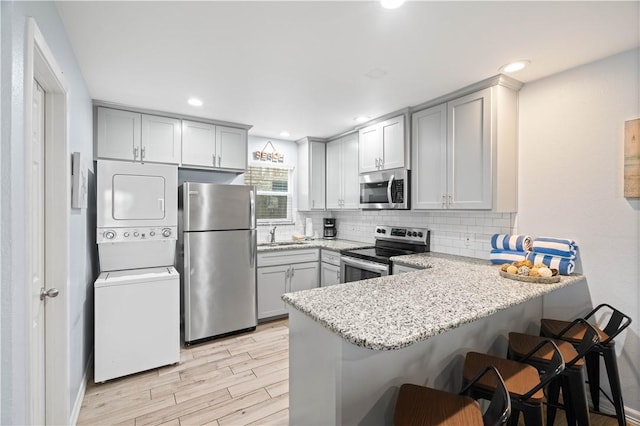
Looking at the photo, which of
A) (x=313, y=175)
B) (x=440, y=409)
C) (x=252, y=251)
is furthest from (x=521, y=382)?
(x=313, y=175)

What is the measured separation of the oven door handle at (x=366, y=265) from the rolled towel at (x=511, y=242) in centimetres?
96

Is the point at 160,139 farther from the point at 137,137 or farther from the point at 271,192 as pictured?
the point at 271,192

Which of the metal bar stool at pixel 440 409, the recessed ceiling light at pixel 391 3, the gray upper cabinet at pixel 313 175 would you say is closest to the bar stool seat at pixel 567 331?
the metal bar stool at pixel 440 409

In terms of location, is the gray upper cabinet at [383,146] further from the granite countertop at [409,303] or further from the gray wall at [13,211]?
the gray wall at [13,211]

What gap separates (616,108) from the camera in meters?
2.01

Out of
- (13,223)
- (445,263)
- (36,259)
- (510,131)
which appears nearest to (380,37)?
(510,131)

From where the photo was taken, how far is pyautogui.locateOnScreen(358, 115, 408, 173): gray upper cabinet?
315 cm

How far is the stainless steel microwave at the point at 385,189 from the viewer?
3.12m

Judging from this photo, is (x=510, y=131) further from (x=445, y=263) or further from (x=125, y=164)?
(x=125, y=164)

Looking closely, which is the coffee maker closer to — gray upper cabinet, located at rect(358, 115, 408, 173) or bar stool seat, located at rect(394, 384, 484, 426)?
gray upper cabinet, located at rect(358, 115, 408, 173)

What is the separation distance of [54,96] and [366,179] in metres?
2.80

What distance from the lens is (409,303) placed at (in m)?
1.40

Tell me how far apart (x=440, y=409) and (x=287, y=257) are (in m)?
2.75

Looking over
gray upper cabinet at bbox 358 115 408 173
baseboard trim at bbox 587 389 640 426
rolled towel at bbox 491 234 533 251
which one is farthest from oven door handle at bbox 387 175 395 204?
baseboard trim at bbox 587 389 640 426
